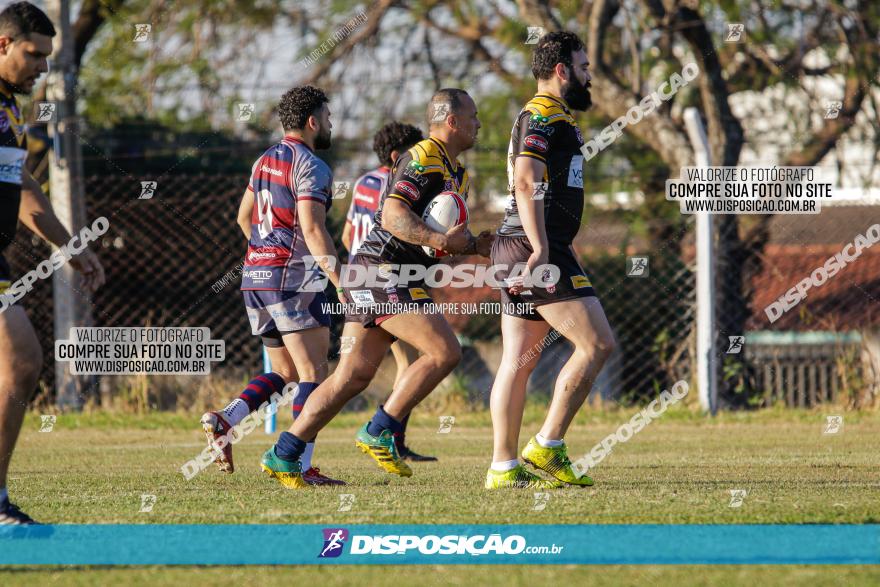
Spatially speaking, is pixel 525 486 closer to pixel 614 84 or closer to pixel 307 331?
pixel 307 331

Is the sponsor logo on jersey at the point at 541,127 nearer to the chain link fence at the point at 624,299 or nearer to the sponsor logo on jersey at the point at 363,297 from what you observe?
the sponsor logo on jersey at the point at 363,297

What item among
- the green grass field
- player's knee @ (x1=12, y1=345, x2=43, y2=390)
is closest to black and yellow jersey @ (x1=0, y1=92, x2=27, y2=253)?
player's knee @ (x1=12, y1=345, x2=43, y2=390)

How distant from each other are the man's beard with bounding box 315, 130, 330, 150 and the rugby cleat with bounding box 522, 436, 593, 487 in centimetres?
216

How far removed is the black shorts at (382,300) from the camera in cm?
623

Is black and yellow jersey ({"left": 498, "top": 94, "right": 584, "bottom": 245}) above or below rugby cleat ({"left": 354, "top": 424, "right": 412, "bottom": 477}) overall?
above

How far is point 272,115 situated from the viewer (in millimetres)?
14789

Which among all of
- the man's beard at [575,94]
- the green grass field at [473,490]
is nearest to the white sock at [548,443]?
the green grass field at [473,490]

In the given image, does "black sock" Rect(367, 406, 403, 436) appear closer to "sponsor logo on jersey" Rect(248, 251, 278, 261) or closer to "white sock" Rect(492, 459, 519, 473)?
"white sock" Rect(492, 459, 519, 473)

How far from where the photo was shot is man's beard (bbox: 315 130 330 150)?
6.80m

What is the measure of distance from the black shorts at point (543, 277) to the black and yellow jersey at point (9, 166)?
242cm

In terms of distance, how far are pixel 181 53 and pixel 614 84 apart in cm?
588

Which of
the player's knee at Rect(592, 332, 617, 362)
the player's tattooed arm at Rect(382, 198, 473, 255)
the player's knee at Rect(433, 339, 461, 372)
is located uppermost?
the player's tattooed arm at Rect(382, 198, 473, 255)

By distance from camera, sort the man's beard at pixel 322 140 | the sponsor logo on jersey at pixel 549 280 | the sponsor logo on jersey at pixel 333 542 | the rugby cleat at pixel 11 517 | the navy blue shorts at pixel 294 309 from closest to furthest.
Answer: the sponsor logo on jersey at pixel 333 542, the rugby cleat at pixel 11 517, the sponsor logo on jersey at pixel 549 280, the navy blue shorts at pixel 294 309, the man's beard at pixel 322 140

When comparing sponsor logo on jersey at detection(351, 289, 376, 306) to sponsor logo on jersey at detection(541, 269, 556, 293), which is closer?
sponsor logo on jersey at detection(541, 269, 556, 293)
